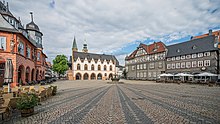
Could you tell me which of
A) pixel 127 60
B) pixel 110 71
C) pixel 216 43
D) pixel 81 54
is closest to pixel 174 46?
pixel 216 43

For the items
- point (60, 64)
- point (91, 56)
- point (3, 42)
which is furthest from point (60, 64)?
point (3, 42)

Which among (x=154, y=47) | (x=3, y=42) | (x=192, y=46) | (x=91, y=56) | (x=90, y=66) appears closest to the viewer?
(x=3, y=42)

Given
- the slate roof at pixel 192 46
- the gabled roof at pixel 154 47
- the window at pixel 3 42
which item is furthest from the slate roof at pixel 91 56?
the window at pixel 3 42

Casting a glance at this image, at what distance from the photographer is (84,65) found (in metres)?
72.3

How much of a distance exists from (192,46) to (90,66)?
47.9m

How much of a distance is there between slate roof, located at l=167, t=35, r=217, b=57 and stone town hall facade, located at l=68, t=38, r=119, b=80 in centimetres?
3766

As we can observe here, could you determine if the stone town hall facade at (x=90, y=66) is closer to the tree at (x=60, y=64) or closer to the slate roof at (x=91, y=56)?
the slate roof at (x=91, y=56)

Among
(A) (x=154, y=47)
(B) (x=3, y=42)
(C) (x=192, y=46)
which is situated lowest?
(B) (x=3, y=42)

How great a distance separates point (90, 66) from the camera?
243 feet

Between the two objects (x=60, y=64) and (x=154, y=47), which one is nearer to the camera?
(x=154, y=47)

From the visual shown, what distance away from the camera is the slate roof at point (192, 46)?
38062 millimetres

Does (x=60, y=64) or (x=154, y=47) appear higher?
(x=154, y=47)

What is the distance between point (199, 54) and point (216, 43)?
4.66 meters

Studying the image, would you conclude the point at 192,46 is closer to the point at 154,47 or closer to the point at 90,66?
the point at 154,47
